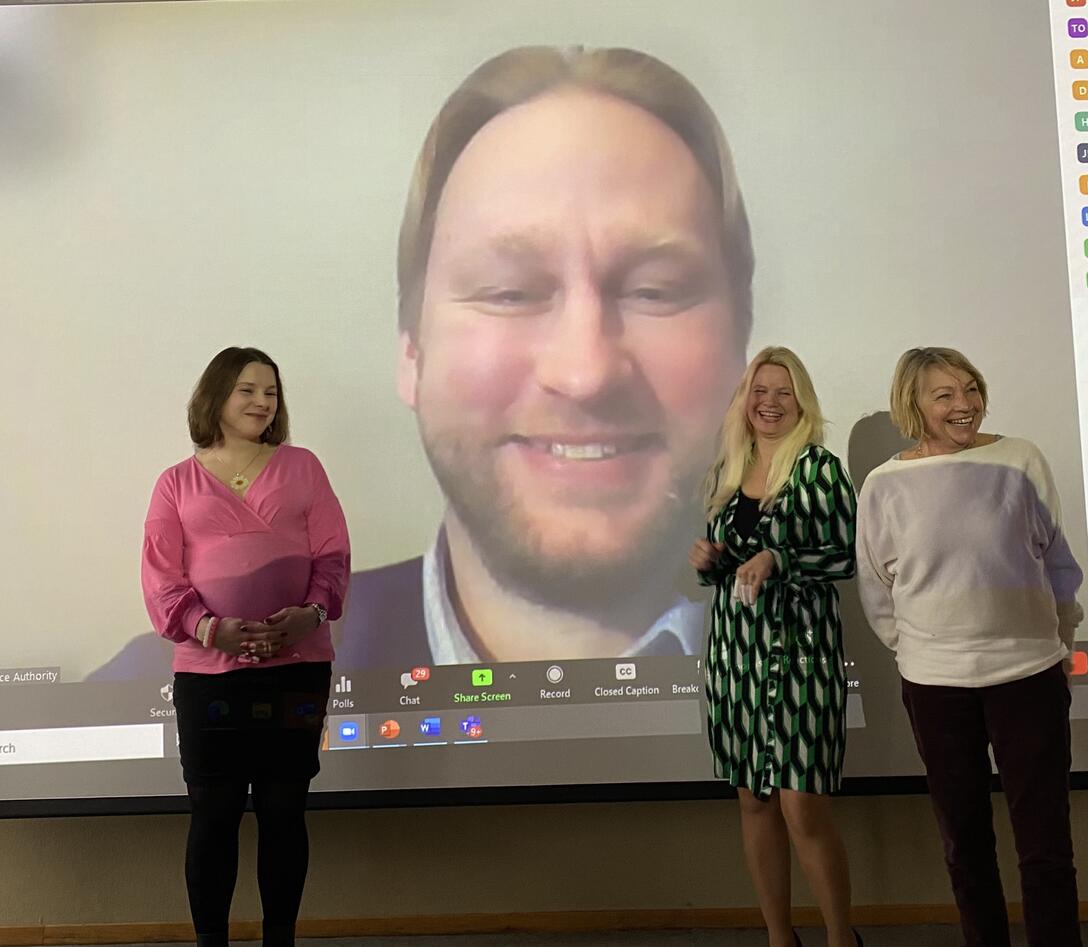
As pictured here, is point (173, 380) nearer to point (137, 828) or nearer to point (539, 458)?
point (539, 458)

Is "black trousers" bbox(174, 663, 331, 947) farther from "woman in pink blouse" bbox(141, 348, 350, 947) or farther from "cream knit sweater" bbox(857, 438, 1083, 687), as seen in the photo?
"cream knit sweater" bbox(857, 438, 1083, 687)

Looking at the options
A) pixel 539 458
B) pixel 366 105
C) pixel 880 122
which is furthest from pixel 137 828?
pixel 880 122

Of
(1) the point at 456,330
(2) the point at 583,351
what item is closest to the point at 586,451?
(2) the point at 583,351

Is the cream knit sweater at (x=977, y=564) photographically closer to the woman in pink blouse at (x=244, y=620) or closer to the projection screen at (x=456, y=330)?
the projection screen at (x=456, y=330)

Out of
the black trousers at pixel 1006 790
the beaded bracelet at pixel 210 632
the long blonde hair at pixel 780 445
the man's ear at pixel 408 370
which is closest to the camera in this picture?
the black trousers at pixel 1006 790

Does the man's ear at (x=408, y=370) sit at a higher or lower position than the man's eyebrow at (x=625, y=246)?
lower

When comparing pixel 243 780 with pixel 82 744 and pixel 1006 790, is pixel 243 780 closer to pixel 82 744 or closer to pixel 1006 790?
pixel 82 744

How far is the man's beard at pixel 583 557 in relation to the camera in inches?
102

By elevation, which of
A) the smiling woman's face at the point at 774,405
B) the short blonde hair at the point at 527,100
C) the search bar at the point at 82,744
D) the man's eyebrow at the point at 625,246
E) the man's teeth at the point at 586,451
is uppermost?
the short blonde hair at the point at 527,100

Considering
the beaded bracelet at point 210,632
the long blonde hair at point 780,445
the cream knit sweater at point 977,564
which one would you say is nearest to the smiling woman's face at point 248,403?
the beaded bracelet at point 210,632

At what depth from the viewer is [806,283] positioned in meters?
2.62

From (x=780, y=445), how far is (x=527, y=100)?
1.18 metres

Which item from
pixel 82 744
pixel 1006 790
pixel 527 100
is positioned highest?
pixel 527 100

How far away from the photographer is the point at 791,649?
6.88ft
